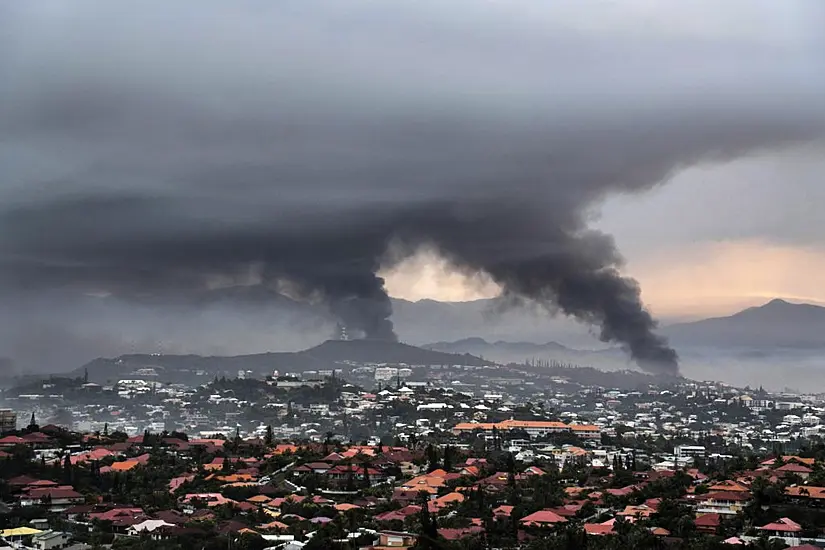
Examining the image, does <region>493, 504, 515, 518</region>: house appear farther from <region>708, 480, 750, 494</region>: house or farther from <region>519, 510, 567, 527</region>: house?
<region>708, 480, 750, 494</region>: house

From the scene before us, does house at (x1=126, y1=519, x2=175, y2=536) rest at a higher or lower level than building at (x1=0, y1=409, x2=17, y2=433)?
lower

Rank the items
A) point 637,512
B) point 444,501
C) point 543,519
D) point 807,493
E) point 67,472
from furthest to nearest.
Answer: point 67,472
point 444,501
point 543,519
point 637,512
point 807,493

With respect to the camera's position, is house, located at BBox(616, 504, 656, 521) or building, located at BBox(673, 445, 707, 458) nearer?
house, located at BBox(616, 504, 656, 521)

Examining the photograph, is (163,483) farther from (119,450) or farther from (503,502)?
(503,502)

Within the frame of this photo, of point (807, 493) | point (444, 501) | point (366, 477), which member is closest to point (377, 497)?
point (366, 477)

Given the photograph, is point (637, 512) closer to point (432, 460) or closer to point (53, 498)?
point (432, 460)

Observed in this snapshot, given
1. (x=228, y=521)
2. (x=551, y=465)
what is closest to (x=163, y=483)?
(x=228, y=521)

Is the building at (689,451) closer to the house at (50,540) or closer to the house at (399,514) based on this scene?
the house at (399,514)

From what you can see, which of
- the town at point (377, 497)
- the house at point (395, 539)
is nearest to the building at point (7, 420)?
the town at point (377, 497)

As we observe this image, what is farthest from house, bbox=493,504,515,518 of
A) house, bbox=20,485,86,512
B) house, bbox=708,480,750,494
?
house, bbox=20,485,86,512
